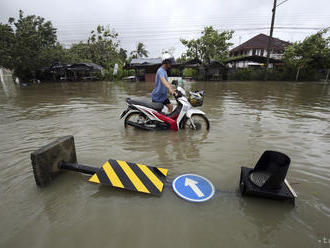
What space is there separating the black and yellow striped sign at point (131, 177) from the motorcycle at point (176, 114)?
178 centimetres

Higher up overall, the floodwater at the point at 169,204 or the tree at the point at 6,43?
the tree at the point at 6,43

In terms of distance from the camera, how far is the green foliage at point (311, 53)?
1914cm

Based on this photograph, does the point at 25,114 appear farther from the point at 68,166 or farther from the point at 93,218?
the point at 93,218

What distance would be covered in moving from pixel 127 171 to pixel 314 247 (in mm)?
1945

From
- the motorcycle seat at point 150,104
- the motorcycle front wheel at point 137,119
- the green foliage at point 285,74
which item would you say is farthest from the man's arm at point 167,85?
the green foliage at point 285,74

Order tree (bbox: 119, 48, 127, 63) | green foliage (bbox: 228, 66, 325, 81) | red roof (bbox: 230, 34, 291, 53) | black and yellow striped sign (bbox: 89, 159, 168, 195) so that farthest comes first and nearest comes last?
tree (bbox: 119, 48, 127, 63) < red roof (bbox: 230, 34, 291, 53) < green foliage (bbox: 228, 66, 325, 81) < black and yellow striped sign (bbox: 89, 159, 168, 195)

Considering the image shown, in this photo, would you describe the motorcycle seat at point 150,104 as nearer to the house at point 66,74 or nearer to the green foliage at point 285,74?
the house at point 66,74

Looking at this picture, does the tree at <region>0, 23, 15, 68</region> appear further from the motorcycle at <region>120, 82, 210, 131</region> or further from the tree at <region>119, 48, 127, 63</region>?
the tree at <region>119, 48, 127, 63</region>

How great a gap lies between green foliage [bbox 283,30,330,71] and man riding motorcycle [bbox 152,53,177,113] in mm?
22542

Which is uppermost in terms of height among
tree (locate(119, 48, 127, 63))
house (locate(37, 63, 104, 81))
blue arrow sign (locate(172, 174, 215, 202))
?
tree (locate(119, 48, 127, 63))

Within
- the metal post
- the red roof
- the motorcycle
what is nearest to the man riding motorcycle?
the motorcycle

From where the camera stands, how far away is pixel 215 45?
26.9m

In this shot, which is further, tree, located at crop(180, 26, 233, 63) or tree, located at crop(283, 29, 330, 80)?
tree, located at crop(180, 26, 233, 63)

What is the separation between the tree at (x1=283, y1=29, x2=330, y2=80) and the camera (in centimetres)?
1916
